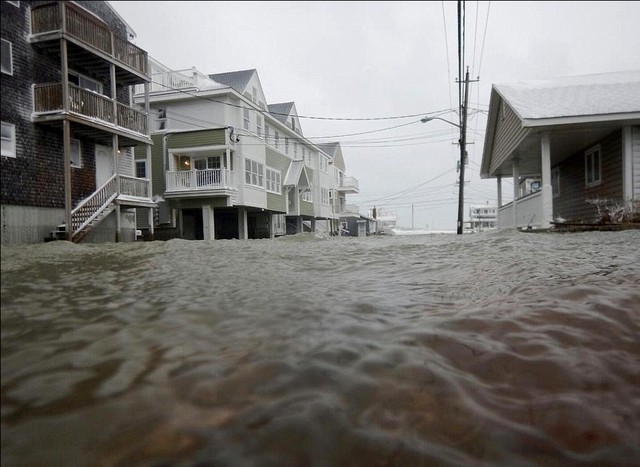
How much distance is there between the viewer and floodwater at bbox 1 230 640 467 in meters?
0.73

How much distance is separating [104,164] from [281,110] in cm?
87

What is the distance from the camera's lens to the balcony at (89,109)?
1066 millimetres

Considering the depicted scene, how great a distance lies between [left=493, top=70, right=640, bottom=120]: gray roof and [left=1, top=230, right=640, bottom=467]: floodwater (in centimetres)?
929

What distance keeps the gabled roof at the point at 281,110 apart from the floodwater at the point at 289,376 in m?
0.88

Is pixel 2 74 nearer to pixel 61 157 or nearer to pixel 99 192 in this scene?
pixel 61 157

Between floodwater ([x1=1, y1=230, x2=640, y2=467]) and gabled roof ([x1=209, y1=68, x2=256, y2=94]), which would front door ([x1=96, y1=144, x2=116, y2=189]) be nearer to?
floodwater ([x1=1, y1=230, x2=640, y2=467])

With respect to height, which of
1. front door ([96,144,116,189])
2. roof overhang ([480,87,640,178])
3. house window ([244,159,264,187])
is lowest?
front door ([96,144,116,189])

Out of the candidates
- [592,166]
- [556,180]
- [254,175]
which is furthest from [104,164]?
[556,180]

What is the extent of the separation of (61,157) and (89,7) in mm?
387

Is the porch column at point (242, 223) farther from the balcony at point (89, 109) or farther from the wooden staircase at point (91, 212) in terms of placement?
the wooden staircase at point (91, 212)

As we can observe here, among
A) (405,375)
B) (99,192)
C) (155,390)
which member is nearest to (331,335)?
(405,375)

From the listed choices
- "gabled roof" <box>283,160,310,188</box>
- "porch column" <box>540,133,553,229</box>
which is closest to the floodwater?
"gabled roof" <box>283,160,310,188</box>

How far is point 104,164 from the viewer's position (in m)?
1.64

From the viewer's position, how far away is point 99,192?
138 cm
